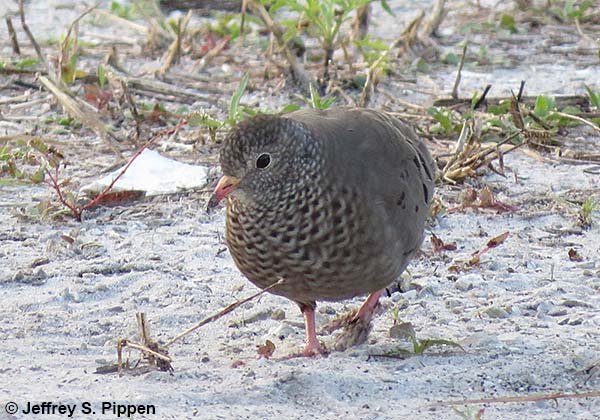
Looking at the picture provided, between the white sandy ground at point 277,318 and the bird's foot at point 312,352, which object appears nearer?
the white sandy ground at point 277,318

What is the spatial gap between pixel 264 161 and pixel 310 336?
713 mm

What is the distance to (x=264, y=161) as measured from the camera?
14.4 feet

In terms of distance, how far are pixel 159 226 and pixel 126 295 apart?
807 mm

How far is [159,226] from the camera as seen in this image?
19.4 ft

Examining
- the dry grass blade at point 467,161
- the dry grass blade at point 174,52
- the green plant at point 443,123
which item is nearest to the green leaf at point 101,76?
the dry grass blade at point 174,52

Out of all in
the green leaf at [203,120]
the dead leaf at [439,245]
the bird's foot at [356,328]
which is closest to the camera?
the bird's foot at [356,328]

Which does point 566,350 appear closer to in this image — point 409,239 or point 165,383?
point 409,239

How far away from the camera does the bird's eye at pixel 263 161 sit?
4.36 meters

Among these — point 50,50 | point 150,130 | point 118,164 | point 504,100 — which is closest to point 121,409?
point 118,164

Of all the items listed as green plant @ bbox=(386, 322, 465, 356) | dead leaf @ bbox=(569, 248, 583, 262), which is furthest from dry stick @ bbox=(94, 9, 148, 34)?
green plant @ bbox=(386, 322, 465, 356)

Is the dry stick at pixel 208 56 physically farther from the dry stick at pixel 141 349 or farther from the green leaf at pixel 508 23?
the dry stick at pixel 141 349

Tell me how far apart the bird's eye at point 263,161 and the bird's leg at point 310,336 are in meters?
0.62

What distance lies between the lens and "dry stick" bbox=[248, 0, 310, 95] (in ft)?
24.4

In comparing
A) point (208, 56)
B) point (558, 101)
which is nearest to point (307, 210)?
point (558, 101)
